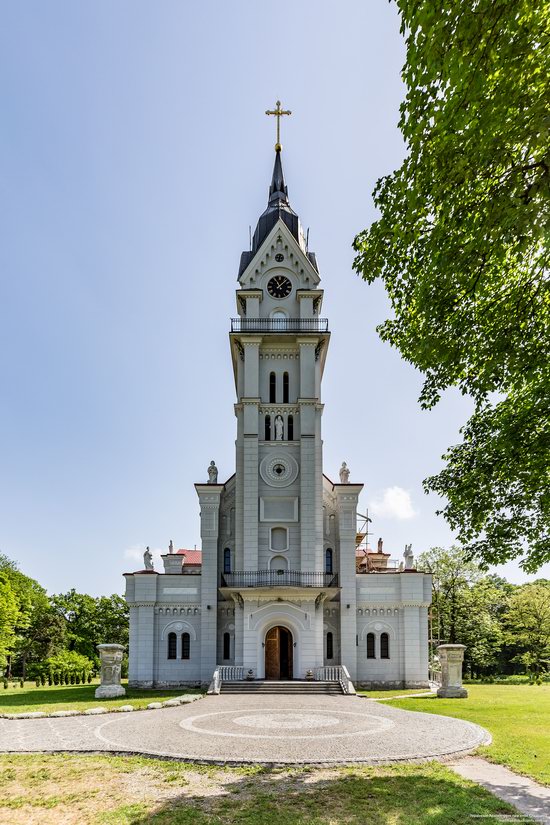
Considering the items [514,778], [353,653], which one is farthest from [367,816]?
[353,653]

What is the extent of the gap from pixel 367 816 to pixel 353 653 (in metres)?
29.0

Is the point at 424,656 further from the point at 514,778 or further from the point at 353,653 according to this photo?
the point at 514,778

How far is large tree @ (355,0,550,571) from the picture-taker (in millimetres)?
7969

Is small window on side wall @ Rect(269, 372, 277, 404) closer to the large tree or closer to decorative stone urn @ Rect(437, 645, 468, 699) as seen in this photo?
decorative stone urn @ Rect(437, 645, 468, 699)

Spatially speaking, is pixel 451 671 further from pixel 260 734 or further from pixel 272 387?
pixel 272 387

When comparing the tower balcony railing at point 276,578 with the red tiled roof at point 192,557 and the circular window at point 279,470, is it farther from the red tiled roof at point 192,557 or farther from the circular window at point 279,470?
the red tiled roof at point 192,557

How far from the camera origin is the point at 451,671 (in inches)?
1117

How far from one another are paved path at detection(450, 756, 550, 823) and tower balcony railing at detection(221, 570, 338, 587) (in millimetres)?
23117

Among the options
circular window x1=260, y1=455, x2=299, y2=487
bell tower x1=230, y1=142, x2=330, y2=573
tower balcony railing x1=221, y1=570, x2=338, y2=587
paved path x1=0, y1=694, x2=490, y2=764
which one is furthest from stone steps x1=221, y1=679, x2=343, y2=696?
circular window x1=260, y1=455, x2=299, y2=487

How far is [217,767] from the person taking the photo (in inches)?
473

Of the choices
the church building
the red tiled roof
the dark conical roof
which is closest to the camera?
the church building

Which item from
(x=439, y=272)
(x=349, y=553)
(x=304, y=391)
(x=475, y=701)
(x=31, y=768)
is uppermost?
(x=304, y=391)

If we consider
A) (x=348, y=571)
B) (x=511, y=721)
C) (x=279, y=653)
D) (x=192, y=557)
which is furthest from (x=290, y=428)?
(x=511, y=721)

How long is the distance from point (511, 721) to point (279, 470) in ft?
70.2
